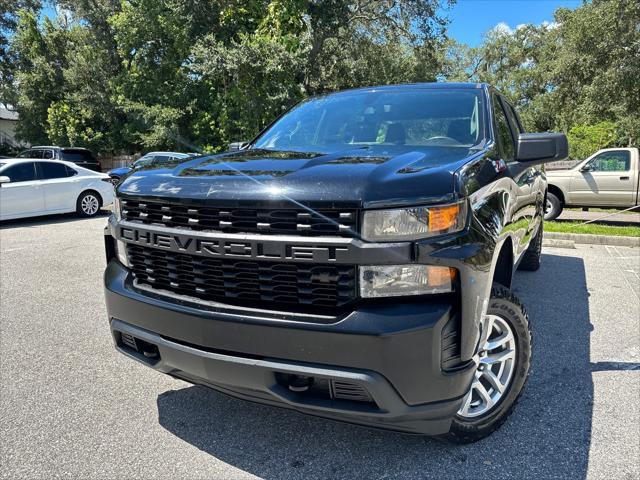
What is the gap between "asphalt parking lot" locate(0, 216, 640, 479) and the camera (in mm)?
2354

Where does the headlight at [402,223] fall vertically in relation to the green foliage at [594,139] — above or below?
below

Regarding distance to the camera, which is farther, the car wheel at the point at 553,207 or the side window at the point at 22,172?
the car wheel at the point at 553,207

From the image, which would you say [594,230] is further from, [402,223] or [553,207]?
[402,223]

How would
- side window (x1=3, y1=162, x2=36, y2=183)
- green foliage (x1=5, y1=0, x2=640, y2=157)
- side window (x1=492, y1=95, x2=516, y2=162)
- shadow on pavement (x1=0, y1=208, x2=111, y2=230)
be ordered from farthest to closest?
green foliage (x1=5, y1=0, x2=640, y2=157)
shadow on pavement (x1=0, y1=208, x2=111, y2=230)
side window (x1=3, y1=162, x2=36, y2=183)
side window (x1=492, y1=95, x2=516, y2=162)

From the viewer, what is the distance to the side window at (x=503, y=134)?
321cm

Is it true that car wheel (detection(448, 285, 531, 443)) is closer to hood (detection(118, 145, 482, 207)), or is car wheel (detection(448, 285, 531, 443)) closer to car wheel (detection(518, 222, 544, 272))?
hood (detection(118, 145, 482, 207))

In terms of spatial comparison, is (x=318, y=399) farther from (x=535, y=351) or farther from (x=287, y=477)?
(x=535, y=351)

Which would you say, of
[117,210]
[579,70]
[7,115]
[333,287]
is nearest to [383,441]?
[333,287]

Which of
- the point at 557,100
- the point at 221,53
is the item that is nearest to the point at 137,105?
the point at 221,53

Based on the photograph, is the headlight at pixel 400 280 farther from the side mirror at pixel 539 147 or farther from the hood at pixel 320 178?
the side mirror at pixel 539 147

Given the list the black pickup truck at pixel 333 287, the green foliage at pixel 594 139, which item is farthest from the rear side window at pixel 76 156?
the green foliage at pixel 594 139

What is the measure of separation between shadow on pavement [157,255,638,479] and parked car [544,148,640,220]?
31.7 feet

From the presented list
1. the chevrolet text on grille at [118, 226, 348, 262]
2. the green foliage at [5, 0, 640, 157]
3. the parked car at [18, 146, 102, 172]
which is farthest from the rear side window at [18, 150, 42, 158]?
the chevrolet text on grille at [118, 226, 348, 262]

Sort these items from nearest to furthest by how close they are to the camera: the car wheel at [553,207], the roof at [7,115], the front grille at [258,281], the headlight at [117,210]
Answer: the front grille at [258,281]
the headlight at [117,210]
the car wheel at [553,207]
the roof at [7,115]
